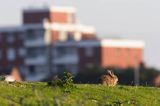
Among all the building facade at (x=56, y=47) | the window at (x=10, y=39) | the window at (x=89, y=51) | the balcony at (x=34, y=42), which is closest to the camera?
the window at (x=89, y=51)

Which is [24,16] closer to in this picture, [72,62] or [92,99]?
[72,62]

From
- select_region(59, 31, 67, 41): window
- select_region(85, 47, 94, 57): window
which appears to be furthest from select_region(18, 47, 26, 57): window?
select_region(85, 47, 94, 57): window

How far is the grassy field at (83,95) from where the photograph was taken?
22.3 meters

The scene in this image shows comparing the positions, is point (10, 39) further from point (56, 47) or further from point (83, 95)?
point (83, 95)

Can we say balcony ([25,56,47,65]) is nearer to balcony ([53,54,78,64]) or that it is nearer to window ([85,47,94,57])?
balcony ([53,54,78,64])

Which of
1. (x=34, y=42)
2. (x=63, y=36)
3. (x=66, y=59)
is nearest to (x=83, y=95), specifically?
(x=66, y=59)

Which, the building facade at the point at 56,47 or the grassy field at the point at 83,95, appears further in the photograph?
the building facade at the point at 56,47

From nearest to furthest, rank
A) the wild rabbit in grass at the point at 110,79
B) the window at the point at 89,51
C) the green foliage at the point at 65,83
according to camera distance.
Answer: the green foliage at the point at 65,83, the wild rabbit in grass at the point at 110,79, the window at the point at 89,51

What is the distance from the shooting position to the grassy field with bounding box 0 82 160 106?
73.0 ft

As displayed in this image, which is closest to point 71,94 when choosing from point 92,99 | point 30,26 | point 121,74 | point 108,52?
point 92,99

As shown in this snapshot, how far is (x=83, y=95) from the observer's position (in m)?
23.9

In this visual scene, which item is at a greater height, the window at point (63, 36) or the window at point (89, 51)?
the window at point (63, 36)

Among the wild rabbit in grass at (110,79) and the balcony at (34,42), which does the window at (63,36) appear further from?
the wild rabbit in grass at (110,79)

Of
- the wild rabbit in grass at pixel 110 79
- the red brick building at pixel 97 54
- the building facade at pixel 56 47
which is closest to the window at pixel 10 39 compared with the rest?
the building facade at pixel 56 47
